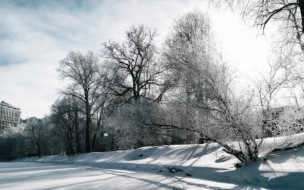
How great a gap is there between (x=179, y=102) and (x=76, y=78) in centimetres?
2752

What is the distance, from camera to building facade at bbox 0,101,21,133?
170400mm

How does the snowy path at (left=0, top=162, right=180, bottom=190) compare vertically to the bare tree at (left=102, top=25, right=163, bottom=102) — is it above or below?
below

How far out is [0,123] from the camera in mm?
167625

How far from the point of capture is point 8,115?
6973 inches

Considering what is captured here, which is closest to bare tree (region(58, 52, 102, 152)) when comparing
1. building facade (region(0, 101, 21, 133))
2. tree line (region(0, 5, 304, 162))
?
tree line (region(0, 5, 304, 162))

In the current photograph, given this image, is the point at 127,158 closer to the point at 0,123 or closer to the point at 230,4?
the point at 230,4

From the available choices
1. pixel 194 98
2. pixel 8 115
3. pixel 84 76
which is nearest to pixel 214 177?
pixel 194 98

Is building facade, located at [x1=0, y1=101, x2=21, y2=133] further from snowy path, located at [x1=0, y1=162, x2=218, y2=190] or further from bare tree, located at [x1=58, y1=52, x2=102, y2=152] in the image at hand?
snowy path, located at [x1=0, y1=162, x2=218, y2=190]

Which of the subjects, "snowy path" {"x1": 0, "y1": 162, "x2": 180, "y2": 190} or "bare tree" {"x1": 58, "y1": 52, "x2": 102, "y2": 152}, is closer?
"snowy path" {"x1": 0, "y1": 162, "x2": 180, "y2": 190}

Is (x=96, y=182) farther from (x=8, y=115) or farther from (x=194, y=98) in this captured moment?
(x=8, y=115)

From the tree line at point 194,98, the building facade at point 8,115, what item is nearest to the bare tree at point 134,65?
the tree line at point 194,98

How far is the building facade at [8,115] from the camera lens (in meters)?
170

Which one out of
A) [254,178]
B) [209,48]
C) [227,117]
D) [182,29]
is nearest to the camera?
[254,178]

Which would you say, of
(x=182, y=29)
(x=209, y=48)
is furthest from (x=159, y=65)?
(x=209, y=48)
